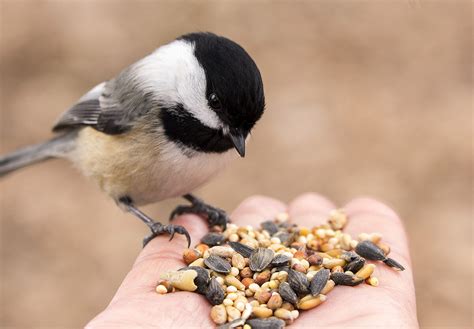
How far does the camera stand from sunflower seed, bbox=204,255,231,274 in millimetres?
1586

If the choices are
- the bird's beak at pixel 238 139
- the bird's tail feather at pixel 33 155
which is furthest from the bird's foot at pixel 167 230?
the bird's tail feather at pixel 33 155

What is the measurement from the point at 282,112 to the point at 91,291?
1.57 meters

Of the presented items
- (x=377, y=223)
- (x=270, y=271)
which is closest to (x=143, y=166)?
(x=270, y=271)

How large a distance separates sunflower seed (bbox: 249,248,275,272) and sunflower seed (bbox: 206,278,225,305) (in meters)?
0.15

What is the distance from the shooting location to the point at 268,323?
53.9 inches

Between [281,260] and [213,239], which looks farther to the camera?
[213,239]

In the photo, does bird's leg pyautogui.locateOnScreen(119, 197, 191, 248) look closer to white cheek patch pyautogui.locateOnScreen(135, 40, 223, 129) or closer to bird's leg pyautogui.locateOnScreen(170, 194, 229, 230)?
bird's leg pyautogui.locateOnScreen(170, 194, 229, 230)

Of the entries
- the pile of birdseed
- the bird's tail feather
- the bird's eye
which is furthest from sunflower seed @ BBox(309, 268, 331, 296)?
the bird's tail feather

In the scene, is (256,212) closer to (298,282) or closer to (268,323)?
(298,282)

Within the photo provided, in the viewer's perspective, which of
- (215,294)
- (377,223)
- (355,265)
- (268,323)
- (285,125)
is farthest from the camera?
(285,125)

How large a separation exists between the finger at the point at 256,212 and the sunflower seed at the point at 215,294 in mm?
576

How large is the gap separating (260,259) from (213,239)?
23 cm

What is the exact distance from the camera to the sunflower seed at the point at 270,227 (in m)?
1.94

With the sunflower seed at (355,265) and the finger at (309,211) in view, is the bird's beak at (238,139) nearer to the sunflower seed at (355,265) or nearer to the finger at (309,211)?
the sunflower seed at (355,265)
